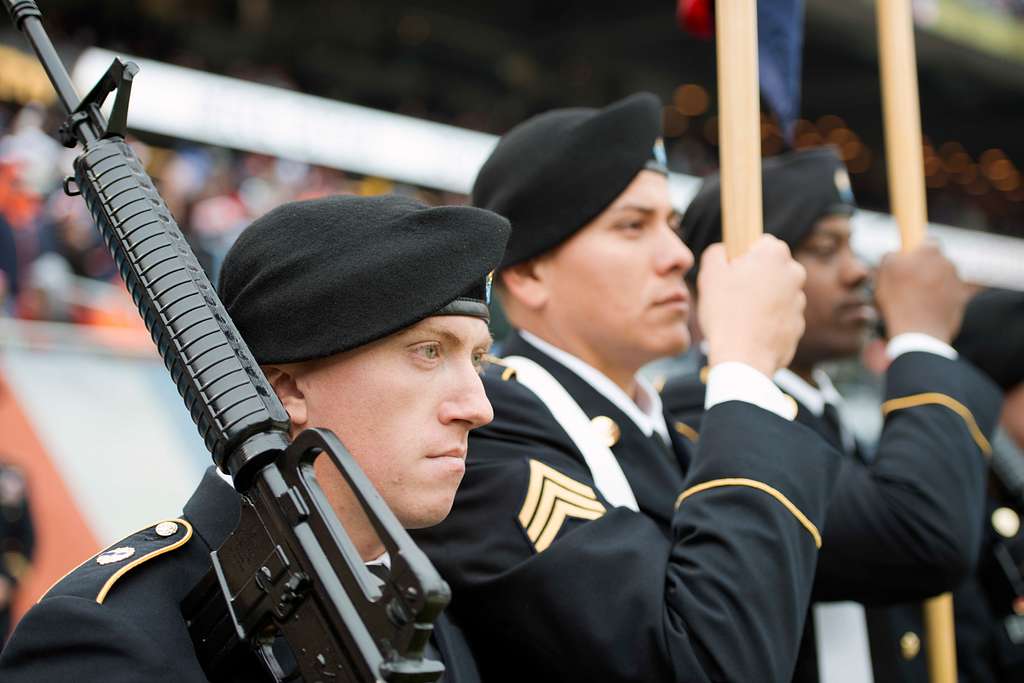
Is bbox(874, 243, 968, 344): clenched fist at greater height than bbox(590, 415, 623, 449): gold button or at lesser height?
greater

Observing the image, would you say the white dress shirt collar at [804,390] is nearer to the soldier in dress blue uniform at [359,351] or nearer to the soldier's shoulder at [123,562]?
the soldier in dress blue uniform at [359,351]

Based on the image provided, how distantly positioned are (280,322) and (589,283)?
82 centimetres

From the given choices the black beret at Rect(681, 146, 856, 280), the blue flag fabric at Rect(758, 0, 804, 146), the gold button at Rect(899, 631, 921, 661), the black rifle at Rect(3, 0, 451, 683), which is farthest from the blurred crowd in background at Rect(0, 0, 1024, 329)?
the black rifle at Rect(3, 0, 451, 683)

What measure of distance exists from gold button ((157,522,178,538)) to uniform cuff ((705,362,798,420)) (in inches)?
32.8

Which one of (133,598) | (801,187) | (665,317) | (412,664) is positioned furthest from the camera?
(801,187)

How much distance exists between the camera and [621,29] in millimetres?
21734

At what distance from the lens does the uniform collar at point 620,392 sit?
2.40 metres

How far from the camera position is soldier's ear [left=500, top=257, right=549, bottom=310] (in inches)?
98.5

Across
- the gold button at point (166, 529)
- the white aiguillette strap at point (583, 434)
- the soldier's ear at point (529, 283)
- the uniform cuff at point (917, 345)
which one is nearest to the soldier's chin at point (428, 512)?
the gold button at point (166, 529)

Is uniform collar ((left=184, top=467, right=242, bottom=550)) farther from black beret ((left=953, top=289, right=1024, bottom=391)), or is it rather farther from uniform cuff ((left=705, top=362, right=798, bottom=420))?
black beret ((left=953, top=289, right=1024, bottom=391))

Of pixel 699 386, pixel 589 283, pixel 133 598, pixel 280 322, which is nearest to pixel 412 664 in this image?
pixel 133 598

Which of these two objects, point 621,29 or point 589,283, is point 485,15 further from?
point 589,283

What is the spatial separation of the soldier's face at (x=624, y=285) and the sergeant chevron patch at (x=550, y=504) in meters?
0.42

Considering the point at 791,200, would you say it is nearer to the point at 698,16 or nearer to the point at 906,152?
the point at 906,152
